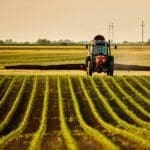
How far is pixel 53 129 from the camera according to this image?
1891 centimetres

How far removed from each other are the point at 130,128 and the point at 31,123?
12.7 feet

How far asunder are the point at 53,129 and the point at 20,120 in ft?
8.38

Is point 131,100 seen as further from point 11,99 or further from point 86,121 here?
point 86,121

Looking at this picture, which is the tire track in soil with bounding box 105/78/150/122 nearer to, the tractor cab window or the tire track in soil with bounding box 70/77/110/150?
the tire track in soil with bounding box 70/77/110/150

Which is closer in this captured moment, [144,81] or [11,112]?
[11,112]

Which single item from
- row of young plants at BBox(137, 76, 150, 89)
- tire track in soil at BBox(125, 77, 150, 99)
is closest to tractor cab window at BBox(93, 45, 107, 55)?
tire track in soil at BBox(125, 77, 150, 99)

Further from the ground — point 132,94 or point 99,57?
point 99,57

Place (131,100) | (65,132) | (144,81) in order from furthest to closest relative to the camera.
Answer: (144,81) < (131,100) < (65,132)

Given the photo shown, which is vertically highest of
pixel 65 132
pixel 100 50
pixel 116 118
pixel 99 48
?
pixel 99 48

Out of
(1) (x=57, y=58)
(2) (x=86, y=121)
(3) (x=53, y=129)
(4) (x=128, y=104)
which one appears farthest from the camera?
(1) (x=57, y=58)

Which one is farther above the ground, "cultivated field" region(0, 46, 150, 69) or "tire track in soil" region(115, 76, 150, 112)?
"tire track in soil" region(115, 76, 150, 112)

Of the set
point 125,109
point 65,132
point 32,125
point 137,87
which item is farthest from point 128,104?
point 65,132

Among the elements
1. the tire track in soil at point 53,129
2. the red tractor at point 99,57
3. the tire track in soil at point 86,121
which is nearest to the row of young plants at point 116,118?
the tire track in soil at point 86,121

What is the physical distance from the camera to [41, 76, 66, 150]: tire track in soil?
15.5 metres
